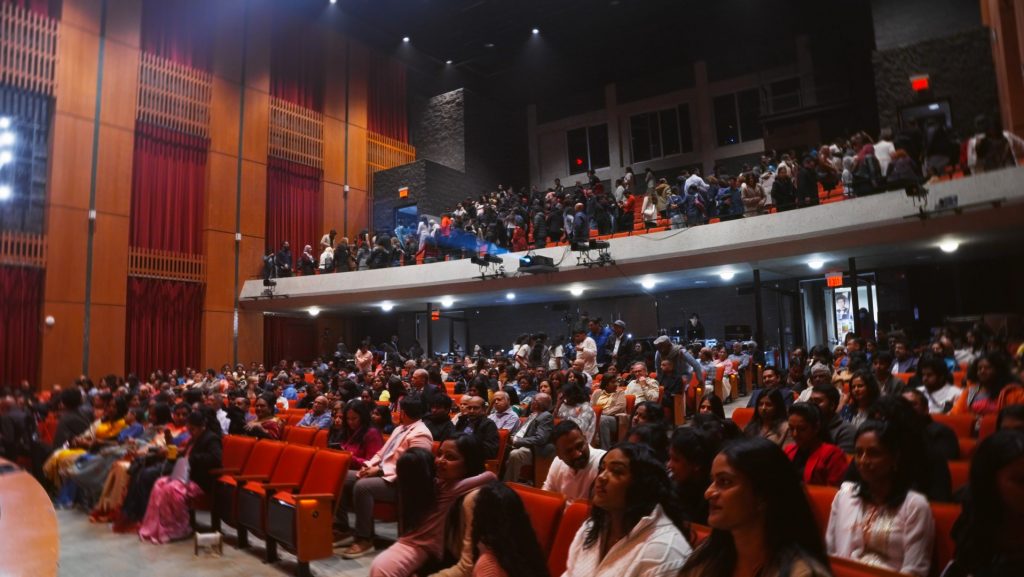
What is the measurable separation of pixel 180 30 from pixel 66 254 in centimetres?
575

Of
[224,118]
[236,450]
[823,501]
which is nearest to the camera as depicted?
[823,501]

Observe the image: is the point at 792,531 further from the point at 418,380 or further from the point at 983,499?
the point at 418,380

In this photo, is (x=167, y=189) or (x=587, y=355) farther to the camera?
(x=167, y=189)

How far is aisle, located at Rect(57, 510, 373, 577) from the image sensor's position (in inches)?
167

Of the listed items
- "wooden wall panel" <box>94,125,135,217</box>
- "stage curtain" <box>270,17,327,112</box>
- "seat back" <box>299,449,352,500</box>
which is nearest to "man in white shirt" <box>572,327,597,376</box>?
"seat back" <box>299,449,352,500</box>

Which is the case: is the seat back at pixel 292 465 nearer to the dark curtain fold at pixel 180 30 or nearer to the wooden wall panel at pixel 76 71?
the wooden wall panel at pixel 76 71

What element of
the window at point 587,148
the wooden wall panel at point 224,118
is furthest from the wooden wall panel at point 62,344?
the window at point 587,148

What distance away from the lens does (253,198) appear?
1580 centimetres

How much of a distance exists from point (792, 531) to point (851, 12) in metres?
18.0

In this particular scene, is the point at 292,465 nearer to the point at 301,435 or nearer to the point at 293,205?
the point at 301,435

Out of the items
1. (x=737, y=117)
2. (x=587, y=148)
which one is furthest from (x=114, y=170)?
(x=737, y=117)

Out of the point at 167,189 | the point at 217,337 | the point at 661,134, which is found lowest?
the point at 217,337

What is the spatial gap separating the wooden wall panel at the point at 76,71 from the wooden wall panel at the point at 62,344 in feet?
10.7

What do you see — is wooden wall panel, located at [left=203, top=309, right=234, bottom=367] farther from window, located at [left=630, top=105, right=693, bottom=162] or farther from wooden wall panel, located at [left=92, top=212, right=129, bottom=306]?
window, located at [left=630, top=105, right=693, bottom=162]
